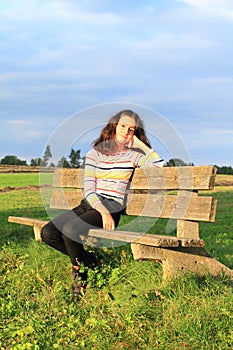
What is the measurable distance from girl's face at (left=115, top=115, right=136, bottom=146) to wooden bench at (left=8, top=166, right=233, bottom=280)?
0.38m

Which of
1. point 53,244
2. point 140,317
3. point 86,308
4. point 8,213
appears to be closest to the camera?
point 140,317

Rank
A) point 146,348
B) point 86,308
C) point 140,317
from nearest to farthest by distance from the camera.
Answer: point 146,348, point 140,317, point 86,308

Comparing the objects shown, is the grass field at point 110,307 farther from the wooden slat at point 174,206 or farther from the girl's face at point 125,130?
the girl's face at point 125,130

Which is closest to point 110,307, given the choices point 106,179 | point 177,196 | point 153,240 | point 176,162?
point 153,240

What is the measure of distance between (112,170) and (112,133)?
0.40 metres

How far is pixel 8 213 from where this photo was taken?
15.0 m

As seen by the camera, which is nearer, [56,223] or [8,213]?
[56,223]

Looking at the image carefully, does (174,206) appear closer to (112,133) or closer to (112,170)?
(112,170)

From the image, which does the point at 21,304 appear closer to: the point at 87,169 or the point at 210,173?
the point at 87,169

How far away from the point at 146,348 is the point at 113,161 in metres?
2.38

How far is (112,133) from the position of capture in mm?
6156

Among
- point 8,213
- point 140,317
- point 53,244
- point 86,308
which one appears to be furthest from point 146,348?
point 8,213

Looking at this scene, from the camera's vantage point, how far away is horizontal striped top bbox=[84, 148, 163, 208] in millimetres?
6020

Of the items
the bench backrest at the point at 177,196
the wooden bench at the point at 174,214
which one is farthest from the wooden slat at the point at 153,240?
the bench backrest at the point at 177,196
